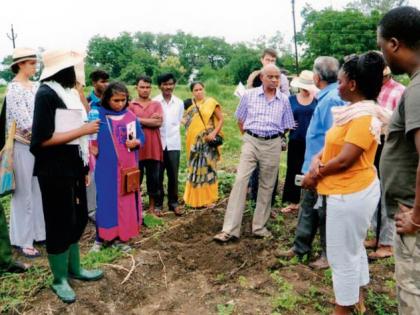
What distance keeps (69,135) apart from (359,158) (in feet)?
6.49

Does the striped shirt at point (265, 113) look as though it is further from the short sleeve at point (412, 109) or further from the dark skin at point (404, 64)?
the short sleeve at point (412, 109)

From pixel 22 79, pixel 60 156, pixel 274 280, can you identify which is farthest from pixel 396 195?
pixel 22 79

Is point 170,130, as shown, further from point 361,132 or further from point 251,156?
point 361,132

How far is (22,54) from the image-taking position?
4.05 m

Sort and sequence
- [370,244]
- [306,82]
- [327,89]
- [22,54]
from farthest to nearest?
[306,82]
[370,244]
[22,54]
[327,89]

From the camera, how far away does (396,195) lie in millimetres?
2049

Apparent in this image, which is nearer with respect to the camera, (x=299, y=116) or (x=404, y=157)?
(x=404, y=157)

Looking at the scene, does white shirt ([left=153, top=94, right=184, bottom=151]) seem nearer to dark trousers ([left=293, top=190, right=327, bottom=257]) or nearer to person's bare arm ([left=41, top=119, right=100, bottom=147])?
dark trousers ([left=293, top=190, right=327, bottom=257])

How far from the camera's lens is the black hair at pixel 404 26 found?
6.13 ft

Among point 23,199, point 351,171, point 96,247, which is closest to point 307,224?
point 351,171

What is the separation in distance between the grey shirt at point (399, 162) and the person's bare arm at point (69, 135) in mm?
1993

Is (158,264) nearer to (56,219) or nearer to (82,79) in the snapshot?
(56,219)

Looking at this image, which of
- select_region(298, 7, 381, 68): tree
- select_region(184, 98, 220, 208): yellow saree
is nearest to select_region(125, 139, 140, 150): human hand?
select_region(184, 98, 220, 208): yellow saree

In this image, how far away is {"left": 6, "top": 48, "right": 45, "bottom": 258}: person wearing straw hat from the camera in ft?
13.3
